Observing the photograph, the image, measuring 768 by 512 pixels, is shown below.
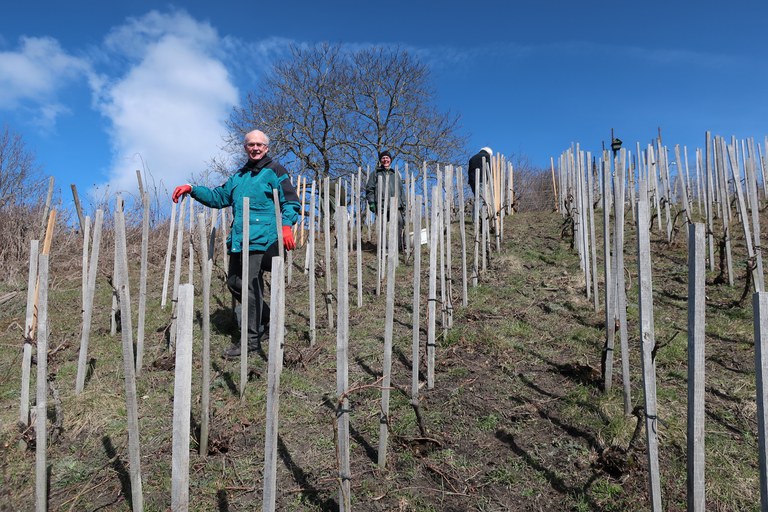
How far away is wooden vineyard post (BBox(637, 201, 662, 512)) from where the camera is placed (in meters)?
1.93

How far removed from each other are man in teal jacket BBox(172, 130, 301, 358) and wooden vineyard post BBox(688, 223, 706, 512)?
2.77 meters

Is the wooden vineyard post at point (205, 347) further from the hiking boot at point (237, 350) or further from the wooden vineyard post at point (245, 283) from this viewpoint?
the hiking boot at point (237, 350)

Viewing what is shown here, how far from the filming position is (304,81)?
15.2m

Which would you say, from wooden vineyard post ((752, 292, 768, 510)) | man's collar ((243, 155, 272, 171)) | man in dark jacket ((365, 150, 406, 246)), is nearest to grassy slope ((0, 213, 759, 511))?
wooden vineyard post ((752, 292, 768, 510))

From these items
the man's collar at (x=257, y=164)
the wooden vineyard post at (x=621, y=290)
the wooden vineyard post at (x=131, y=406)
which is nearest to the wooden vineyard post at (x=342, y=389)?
the wooden vineyard post at (x=131, y=406)

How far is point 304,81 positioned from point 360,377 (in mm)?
13619

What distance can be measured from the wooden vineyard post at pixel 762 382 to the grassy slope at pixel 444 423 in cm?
80

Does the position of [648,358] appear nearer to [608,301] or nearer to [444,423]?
[608,301]

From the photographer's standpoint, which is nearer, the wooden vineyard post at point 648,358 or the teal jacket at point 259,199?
the wooden vineyard post at point 648,358

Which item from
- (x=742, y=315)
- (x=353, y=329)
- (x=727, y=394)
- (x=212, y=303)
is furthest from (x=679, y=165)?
(x=212, y=303)

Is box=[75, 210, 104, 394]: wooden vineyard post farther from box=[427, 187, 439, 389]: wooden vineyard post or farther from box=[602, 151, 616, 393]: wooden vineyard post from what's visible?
box=[602, 151, 616, 393]: wooden vineyard post

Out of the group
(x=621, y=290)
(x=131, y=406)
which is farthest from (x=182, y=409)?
(x=621, y=290)

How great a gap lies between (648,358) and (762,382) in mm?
442

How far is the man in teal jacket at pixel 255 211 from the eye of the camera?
3791mm
